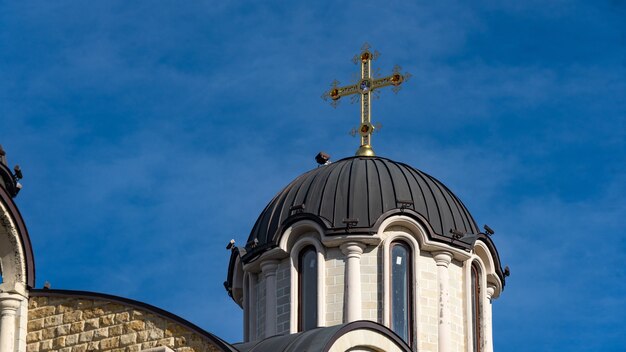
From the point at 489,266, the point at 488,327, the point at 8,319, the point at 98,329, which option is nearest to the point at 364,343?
the point at 98,329

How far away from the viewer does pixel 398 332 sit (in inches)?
1859

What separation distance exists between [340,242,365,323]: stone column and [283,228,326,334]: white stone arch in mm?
548

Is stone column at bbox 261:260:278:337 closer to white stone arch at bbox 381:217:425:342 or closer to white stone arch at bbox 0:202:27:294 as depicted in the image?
Result: white stone arch at bbox 381:217:425:342

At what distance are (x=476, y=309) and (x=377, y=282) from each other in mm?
3296

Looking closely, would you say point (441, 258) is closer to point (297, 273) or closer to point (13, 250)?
point (297, 273)

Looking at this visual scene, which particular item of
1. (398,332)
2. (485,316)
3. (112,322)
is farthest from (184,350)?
(485,316)

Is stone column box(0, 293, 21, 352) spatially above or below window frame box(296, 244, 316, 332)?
below

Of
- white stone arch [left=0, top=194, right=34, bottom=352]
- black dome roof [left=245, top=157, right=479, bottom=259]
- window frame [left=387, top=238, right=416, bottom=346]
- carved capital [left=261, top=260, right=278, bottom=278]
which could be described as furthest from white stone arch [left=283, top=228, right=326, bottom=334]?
white stone arch [left=0, top=194, right=34, bottom=352]

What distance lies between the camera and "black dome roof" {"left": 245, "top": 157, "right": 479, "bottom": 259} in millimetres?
48062

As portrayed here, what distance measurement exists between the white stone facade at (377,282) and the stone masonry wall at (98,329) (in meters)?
9.92

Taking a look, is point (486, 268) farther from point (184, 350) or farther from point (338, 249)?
point (184, 350)

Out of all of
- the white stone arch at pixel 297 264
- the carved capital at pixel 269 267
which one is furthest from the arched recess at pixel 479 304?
the carved capital at pixel 269 267

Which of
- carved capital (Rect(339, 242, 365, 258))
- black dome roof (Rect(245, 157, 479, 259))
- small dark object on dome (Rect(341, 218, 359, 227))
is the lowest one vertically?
carved capital (Rect(339, 242, 365, 258))

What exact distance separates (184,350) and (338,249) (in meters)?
11.3
